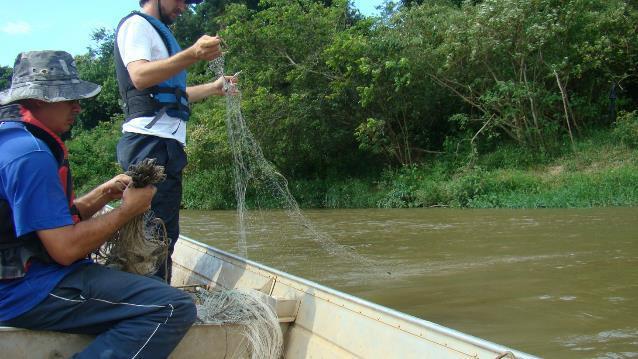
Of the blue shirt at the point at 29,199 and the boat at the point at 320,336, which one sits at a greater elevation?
the blue shirt at the point at 29,199

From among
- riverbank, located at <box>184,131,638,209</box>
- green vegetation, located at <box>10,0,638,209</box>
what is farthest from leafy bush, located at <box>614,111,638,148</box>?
riverbank, located at <box>184,131,638,209</box>

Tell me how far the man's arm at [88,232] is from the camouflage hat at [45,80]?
394 mm

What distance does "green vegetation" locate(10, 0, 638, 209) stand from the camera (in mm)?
14992

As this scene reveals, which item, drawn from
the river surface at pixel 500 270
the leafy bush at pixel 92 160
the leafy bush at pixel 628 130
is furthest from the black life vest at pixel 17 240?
the leafy bush at pixel 92 160

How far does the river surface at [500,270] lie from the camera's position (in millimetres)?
4355

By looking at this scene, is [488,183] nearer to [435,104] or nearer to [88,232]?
[435,104]

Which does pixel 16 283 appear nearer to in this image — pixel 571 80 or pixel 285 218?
pixel 285 218

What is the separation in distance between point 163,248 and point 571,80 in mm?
16665

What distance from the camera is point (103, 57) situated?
124 feet

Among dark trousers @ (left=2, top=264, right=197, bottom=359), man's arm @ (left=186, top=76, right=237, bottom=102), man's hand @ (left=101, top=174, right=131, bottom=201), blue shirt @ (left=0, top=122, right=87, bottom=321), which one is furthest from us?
→ man's arm @ (left=186, top=76, right=237, bottom=102)

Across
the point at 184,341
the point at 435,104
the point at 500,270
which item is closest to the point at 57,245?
the point at 184,341

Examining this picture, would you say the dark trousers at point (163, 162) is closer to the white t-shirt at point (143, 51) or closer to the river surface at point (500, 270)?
the white t-shirt at point (143, 51)

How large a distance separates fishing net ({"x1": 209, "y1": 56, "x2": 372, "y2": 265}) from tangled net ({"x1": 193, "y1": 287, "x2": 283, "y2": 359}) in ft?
4.05

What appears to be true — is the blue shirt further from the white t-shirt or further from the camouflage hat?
the white t-shirt
